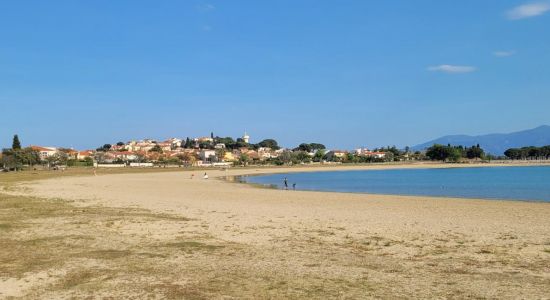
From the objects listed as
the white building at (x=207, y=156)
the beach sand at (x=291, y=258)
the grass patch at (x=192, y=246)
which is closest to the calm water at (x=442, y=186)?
the beach sand at (x=291, y=258)

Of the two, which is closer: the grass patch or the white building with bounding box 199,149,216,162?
the grass patch

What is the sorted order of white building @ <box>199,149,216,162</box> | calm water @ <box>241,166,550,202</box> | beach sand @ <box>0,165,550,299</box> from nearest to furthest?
beach sand @ <box>0,165,550,299</box> → calm water @ <box>241,166,550,202</box> → white building @ <box>199,149,216,162</box>

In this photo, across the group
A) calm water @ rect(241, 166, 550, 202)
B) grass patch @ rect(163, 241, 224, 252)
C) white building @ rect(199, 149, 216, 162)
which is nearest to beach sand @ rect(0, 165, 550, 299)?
grass patch @ rect(163, 241, 224, 252)

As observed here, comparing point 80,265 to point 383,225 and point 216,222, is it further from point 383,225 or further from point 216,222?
point 383,225

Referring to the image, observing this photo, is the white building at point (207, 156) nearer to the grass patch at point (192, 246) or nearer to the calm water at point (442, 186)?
the calm water at point (442, 186)

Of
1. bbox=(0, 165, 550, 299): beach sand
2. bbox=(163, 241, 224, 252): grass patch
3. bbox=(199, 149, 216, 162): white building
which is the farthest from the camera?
bbox=(199, 149, 216, 162): white building

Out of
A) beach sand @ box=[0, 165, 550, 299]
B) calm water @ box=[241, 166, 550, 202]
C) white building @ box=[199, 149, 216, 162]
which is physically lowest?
calm water @ box=[241, 166, 550, 202]

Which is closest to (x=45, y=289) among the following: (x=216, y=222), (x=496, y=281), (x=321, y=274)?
(x=321, y=274)

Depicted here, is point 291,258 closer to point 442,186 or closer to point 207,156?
point 442,186

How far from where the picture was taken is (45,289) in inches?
286

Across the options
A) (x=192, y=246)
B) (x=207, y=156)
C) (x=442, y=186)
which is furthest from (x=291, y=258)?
(x=207, y=156)

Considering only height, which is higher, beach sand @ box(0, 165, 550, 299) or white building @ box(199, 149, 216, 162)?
white building @ box(199, 149, 216, 162)

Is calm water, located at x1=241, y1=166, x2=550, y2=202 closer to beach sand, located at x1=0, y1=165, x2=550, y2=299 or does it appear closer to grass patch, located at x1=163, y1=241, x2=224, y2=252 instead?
beach sand, located at x1=0, y1=165, x2=550, y2=299

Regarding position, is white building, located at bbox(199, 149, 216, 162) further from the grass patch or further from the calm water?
the grass patch
